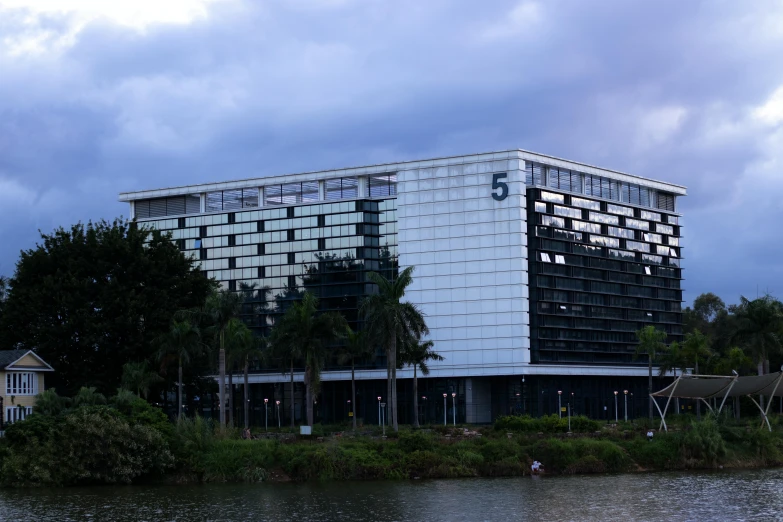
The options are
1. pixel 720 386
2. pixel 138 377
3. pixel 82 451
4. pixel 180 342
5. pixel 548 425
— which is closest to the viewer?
pixel 82 451

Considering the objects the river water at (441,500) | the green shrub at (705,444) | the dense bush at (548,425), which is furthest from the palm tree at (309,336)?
the green shrub at (705,444)

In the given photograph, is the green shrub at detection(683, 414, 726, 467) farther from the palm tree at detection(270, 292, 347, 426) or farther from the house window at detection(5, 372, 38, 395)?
the house window at detection(5, 372, 38, 395)

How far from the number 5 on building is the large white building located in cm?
13

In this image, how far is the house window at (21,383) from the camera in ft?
314

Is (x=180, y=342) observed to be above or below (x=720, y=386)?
above

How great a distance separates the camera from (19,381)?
97.0 metres

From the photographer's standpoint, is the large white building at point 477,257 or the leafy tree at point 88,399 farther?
the large white building at point 477,257

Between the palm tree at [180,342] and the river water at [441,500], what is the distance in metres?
Answer: 26.4

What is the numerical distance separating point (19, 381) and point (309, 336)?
87.3 ft

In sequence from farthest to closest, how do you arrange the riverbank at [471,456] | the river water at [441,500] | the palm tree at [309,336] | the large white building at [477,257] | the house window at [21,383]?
the large white building at [477,257], the palm tree at [309,336], the house window at [21,383], the riverbank at [471,456], the river water at [441,500]

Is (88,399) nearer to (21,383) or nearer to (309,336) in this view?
(21,383)

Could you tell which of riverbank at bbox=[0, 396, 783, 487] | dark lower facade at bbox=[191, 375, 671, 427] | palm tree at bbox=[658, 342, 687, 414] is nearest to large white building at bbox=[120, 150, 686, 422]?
dark lower facade at bbox=[191, 375, 671, 427]

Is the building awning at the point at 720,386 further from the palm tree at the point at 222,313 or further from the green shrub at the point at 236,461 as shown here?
the palm tree at the point at 222,313

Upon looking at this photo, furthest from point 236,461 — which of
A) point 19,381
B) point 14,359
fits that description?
point 19,381
